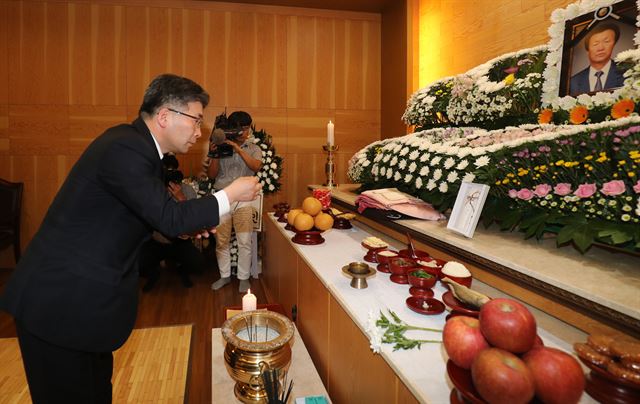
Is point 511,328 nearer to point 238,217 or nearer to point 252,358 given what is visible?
point 252,358

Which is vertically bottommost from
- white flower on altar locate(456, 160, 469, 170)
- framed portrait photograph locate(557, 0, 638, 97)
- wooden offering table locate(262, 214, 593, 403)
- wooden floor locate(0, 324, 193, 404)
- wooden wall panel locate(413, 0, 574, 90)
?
wooden floor locate(0, 324, 193, 404)

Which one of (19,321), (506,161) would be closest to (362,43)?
(506,161)

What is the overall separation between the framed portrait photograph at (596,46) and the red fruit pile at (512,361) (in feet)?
4.62

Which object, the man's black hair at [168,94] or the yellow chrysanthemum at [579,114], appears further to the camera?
the yellow chrysanthemum at [579,114]

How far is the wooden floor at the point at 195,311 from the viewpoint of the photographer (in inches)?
95.7

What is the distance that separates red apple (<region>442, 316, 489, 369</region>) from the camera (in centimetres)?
82

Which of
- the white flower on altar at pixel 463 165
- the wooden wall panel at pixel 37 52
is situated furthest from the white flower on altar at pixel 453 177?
the wooden wall panel at pixel 37 52

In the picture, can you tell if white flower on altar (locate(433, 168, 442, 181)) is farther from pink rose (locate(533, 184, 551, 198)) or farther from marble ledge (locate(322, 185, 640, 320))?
pink rose (locate(533, 184, 551, 198))

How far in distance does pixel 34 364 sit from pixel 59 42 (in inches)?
184

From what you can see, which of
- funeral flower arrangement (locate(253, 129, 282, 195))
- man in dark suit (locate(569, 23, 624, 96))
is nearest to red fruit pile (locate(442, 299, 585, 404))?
man in dark suit (locate(569, 23, 624, 96))

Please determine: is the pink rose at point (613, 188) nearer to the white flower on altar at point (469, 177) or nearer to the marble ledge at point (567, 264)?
the marble ledge at point (567, 264)

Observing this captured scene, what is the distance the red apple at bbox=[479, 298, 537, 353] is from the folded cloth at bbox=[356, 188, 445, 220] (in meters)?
1.23

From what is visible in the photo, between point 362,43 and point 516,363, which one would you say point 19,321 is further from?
point 362,43

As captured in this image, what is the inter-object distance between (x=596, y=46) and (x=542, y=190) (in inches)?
32.8
